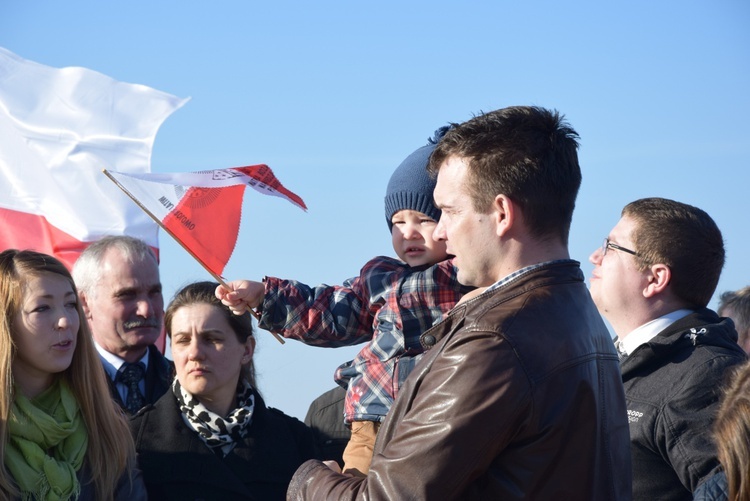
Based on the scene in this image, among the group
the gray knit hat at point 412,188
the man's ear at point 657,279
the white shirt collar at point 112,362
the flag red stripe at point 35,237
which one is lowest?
the man's ear at point 657,279

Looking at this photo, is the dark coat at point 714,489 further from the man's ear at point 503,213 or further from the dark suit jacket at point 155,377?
the dark suit jacket at point 155,377

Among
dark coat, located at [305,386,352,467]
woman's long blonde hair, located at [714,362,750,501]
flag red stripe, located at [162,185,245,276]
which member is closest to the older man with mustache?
Result: dark coat, located at [305,386,352,467]

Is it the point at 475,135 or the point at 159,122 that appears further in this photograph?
the point at 159,122

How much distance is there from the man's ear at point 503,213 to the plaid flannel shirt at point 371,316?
65.4 inches

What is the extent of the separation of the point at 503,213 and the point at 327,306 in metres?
2.11

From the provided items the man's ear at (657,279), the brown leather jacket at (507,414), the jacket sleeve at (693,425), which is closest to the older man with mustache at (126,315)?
the man's ear at (657,279)

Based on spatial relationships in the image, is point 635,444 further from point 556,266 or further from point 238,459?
point 238,459

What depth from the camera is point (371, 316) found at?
204 inches

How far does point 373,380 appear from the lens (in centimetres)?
484

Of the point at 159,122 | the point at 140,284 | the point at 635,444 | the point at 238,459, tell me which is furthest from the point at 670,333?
the point at 159,122

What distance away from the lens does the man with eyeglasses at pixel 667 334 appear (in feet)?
14.5

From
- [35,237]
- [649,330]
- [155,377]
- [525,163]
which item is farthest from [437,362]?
[35,237]

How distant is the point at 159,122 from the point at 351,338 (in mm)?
4593

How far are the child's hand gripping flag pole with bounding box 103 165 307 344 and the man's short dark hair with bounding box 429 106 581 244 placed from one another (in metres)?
2.27
